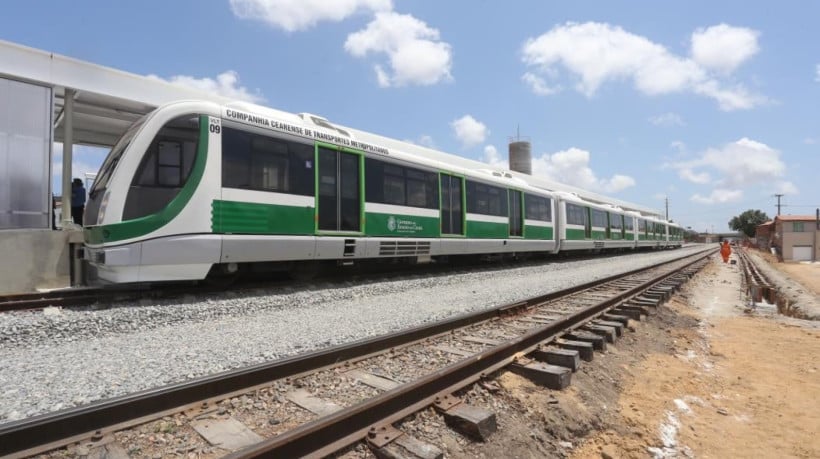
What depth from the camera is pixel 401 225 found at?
11055mm

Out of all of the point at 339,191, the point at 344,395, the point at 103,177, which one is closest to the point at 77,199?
the point at 103,177

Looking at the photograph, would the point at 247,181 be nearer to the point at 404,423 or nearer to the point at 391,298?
the point at 391,298

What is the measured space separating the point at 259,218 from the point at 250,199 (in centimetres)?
37

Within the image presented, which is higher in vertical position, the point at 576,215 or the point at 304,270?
the point at 576,215

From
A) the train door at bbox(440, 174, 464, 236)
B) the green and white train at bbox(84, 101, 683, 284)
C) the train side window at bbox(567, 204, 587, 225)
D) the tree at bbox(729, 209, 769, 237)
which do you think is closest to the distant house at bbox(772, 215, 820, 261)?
the train side window at bbox(567, 204, 587, 225)

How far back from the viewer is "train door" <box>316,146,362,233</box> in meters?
9.21

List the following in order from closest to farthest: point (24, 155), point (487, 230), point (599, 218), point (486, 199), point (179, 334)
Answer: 1. point (179, 334)
2. point (24, 155)
3. point (487, 230)
4. point (486, 199)
5. point (599, 218)

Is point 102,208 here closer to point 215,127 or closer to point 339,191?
point 215,127

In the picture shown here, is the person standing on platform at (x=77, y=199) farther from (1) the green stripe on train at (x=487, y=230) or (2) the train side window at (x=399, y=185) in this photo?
(1) the green stripe on train at (x=487, y=230)

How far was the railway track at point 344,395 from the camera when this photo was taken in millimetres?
2717

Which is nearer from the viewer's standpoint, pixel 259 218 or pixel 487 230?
pixel 259 218

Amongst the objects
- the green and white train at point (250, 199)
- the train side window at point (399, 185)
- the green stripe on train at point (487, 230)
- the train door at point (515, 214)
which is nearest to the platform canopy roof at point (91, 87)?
the green and white train at point (250, 199)

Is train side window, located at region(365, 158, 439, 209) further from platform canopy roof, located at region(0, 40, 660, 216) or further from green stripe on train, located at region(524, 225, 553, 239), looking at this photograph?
green stripe on train, located at region(524, 225, 553, 239)

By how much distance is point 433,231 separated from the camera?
39.7ft
